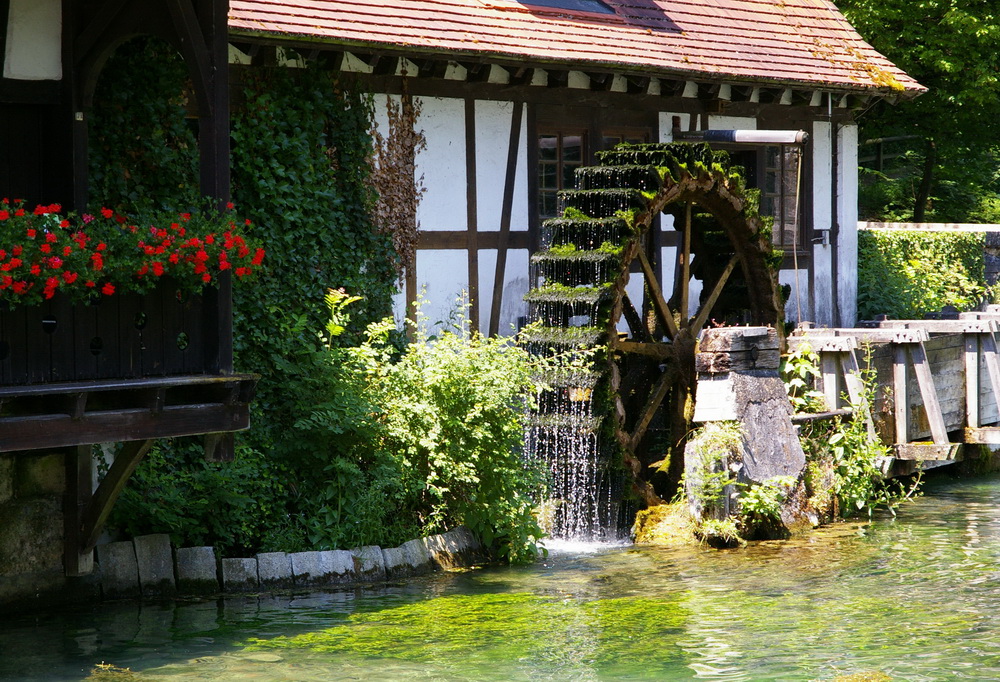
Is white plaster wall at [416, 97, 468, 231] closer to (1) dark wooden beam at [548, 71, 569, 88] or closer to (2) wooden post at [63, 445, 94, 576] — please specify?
(1) dark wooden beam at [548, 71, 569, 88]

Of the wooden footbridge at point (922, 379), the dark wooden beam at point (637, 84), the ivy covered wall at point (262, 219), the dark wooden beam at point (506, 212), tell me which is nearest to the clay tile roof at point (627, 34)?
the dark wooden beam at point (637, 84)

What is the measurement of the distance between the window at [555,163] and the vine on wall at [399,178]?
1491 mm

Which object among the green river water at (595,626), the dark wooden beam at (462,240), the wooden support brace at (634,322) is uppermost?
the dark wooden beam at (462,240)

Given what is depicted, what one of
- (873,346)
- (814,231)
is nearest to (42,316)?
(873,346)

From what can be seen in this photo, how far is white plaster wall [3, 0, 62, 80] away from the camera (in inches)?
314

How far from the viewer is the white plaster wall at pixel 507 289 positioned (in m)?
11.9

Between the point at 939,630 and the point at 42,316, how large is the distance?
5.15 meters

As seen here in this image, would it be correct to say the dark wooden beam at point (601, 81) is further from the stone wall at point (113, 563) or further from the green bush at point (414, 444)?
the stone wall at point (113, 563)

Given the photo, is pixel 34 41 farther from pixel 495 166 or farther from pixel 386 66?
pixel 495 166

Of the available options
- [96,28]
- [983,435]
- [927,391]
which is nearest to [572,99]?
[927,391]

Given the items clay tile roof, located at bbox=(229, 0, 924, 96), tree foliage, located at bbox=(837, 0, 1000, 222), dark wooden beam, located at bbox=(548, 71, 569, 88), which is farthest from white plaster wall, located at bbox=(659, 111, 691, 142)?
tree foliage, located at bbox=(837, 0, 1000, 222)

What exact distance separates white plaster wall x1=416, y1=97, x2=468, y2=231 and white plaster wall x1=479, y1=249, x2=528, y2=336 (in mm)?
433

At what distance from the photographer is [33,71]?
8078mm

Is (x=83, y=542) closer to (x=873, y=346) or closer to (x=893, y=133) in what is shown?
(x=873, y=346)
